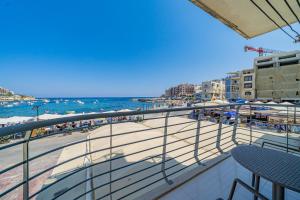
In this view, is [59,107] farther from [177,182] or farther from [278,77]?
[278,77]

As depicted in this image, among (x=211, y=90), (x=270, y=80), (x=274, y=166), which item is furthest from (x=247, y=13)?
(x=211, y=90)

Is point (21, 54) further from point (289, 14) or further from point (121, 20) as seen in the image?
point (289, 14)

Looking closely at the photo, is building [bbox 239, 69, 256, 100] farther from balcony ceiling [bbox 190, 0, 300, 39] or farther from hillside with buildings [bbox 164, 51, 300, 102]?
balcony ceiling [bbox 190, 0, 300, 39]

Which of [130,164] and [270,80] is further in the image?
[270,80]

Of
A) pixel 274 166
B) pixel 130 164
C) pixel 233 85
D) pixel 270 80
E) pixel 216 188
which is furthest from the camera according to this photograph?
pixel 233 85

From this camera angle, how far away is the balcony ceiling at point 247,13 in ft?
5.95

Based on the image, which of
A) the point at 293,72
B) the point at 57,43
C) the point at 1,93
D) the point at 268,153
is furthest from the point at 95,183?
the point at 1,93

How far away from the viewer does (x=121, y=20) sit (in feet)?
52.7

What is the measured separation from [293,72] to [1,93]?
4046 inches

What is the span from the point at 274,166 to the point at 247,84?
43.2m

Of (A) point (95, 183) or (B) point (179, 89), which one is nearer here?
(A) point (95, 183)

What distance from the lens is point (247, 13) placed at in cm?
205

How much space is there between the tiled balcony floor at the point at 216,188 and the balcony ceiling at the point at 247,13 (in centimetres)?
213

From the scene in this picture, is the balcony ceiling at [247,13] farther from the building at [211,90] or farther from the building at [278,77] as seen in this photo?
the building at [211,90]
